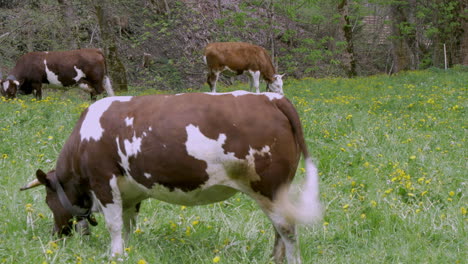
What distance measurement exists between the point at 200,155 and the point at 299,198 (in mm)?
886

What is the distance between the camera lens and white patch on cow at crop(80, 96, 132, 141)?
4.49 meters

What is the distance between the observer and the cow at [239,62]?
16891mm

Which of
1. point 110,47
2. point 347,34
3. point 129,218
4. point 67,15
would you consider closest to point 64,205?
point 129,218

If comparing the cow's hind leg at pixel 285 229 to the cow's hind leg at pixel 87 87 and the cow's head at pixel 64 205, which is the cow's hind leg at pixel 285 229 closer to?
the cow's head at pixel 64 205

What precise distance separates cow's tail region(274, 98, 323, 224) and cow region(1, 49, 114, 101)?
441 inches

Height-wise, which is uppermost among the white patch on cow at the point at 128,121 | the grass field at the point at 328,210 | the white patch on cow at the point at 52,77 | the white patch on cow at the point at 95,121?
the white patch on cow at the point at 128,121

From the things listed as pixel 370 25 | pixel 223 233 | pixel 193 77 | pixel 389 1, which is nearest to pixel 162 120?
pixel 223 233

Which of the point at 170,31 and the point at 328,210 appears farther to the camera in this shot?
the point at 170,31

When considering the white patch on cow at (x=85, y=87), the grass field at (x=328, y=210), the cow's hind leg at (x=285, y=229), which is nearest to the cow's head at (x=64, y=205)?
the grass field at (x=328, y=210)

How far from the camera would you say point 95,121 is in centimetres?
457

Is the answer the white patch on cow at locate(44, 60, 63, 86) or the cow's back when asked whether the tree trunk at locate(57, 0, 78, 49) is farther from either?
the cow's back

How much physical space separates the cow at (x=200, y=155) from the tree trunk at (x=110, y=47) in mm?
14579

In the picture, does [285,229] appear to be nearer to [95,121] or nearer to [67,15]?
[95,121]

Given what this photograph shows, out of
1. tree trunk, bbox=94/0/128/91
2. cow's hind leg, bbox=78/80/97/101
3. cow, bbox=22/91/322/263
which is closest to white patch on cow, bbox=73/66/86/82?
cow's hind leg, bbox=78/80/97/101
